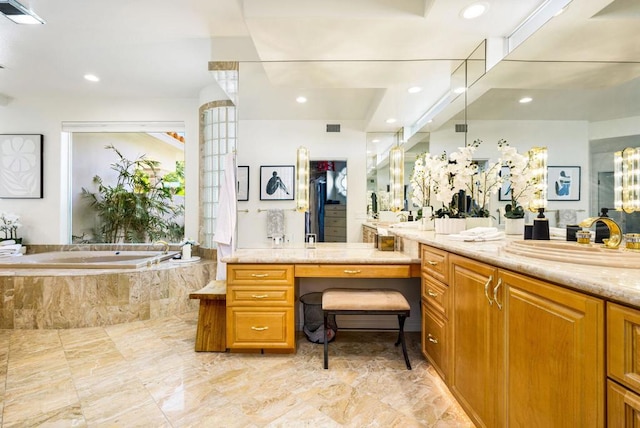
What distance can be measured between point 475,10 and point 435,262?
161cm

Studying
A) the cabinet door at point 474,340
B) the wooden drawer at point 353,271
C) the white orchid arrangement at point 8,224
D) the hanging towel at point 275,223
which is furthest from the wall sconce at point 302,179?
the white orchid arrangement at point 8,224

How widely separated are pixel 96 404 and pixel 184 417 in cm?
56

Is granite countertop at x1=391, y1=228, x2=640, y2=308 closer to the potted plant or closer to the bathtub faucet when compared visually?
the potted plant

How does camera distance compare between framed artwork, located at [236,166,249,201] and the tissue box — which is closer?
the tissue box

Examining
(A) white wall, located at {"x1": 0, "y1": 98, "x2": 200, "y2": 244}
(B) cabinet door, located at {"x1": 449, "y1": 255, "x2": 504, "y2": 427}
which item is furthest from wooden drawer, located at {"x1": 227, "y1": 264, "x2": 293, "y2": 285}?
(A) white wall, located at {"x1": 0, "y1": 98, "x2": 200, "y2": 244}

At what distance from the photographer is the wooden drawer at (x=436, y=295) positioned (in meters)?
1.67

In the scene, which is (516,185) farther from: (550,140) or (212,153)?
(212,153)

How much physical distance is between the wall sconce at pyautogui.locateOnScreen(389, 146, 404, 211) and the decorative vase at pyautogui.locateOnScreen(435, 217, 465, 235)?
68 cm

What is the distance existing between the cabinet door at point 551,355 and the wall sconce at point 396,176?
188cm

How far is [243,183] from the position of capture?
279 centimetres

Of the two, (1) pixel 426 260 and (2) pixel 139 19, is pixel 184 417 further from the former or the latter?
(2) pixel 139 19

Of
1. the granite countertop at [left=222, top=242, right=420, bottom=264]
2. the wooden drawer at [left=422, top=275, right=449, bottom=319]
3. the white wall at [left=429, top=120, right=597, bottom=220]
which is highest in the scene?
the white wall at [left=429, top=120, right=597, bottom=220]

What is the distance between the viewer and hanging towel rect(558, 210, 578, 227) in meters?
1.52

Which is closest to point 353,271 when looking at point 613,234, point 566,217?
point 566,217
